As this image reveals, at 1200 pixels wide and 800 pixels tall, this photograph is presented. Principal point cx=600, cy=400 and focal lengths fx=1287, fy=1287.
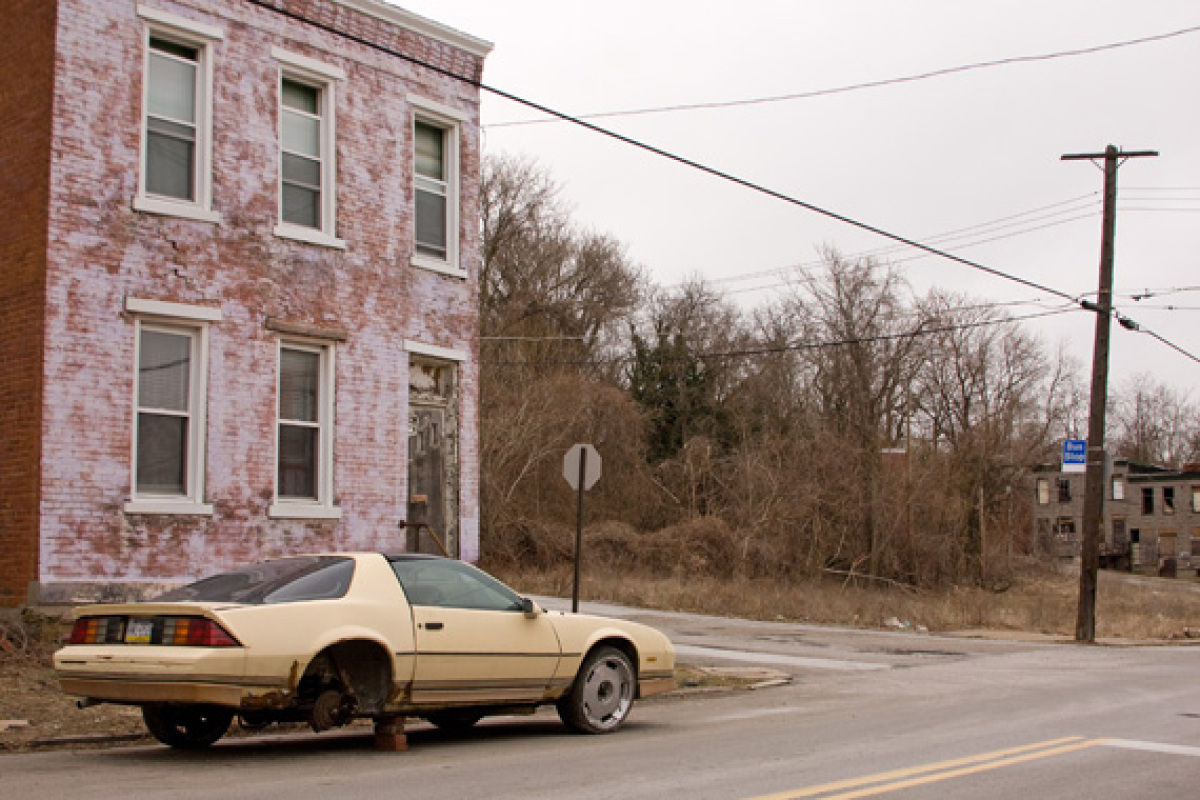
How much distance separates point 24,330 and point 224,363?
220 centimetres

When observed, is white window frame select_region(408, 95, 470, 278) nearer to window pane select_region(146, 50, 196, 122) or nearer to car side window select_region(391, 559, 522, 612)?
window pane select_region(146, 50, 196, 122)

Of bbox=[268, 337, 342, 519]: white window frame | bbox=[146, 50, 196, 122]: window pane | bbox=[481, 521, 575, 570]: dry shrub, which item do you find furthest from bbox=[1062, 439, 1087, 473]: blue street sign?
bbox=[146, 50, 196, 122]: window pane

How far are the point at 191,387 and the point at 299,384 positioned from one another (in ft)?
5.14

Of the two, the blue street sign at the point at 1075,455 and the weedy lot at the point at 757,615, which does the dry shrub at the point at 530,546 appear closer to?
the weedy lot at the point at 757,615

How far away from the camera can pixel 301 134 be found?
16188 mm

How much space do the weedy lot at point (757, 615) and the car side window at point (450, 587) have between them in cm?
257

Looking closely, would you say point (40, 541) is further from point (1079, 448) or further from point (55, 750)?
point (1079, 448)

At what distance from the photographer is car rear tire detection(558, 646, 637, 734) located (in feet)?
33.1

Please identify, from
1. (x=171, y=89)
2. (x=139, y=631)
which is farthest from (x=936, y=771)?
(x=171, y=89)

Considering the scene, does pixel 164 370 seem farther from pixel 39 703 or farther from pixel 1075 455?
pixel 1075 455

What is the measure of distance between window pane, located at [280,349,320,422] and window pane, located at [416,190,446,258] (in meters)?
2.42

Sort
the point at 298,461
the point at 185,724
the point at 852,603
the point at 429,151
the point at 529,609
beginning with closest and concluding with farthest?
the point at 185,724, the point at 529,609, the point at 298,461, the point at 429,151, the point at 852,603

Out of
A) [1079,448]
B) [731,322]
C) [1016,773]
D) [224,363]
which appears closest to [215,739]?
[1016,773]

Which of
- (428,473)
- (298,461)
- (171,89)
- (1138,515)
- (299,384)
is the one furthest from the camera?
(1138,515)
